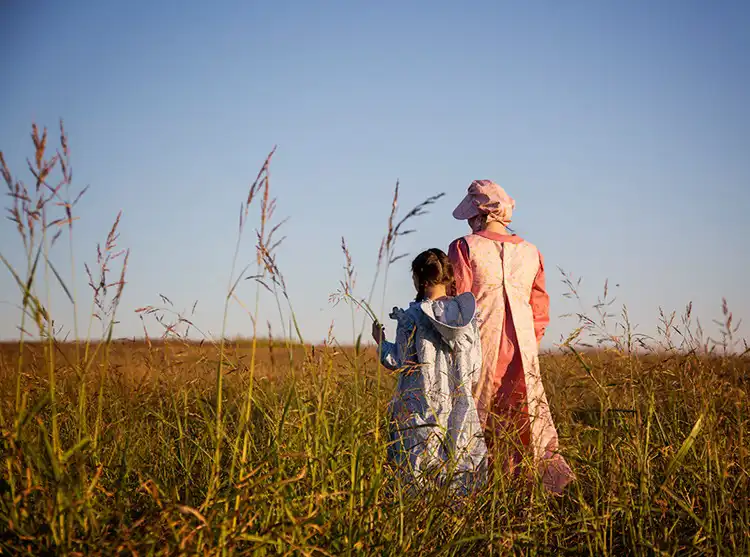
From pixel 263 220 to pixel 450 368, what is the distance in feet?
8.15

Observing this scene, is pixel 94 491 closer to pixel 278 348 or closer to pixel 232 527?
pixel 232 527

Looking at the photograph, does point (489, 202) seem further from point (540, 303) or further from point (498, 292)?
point (540, 303)

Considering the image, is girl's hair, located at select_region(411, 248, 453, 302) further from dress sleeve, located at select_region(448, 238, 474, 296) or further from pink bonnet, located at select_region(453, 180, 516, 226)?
pink bonnet, located at select_region(453, 180, 516, 226)

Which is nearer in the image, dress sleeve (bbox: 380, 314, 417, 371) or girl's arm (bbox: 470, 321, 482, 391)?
dress sleeve (bbox: 380, 314, 417, 371)

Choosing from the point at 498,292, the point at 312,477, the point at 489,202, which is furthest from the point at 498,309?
the point at 312,477

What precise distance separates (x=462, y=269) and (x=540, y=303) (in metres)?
0.72

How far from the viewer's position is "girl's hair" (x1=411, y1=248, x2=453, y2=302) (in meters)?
4.39

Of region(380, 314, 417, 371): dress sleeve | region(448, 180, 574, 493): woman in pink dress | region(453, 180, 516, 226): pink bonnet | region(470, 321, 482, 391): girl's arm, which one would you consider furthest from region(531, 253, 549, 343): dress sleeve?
region(380, 314, 417, 371): dress sleeve

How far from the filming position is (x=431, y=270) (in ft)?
14.4

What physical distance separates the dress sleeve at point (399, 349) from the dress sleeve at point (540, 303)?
1066 mm

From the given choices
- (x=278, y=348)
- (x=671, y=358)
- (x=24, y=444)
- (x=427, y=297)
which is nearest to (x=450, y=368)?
(x=427, y=297)

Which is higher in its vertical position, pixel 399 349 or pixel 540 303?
pixel 540 303

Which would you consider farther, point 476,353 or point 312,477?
point 476,353

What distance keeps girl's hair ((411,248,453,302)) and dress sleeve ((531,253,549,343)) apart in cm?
71
